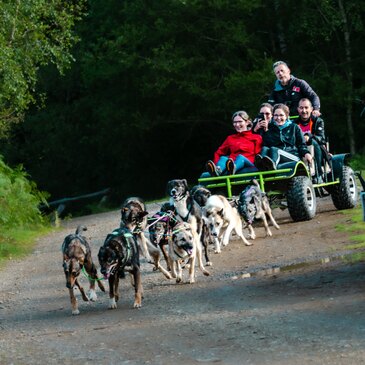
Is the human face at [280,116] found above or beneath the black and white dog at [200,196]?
above

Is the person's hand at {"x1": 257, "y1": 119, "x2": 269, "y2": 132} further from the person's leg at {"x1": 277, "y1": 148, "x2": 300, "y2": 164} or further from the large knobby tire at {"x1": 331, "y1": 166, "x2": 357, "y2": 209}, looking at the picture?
the large knobby tire at {"x1": 331, "y1": 166, "x2": 357, "y2": 209}

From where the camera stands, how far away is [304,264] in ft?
40.1

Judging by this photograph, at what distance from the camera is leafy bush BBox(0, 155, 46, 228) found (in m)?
21.8

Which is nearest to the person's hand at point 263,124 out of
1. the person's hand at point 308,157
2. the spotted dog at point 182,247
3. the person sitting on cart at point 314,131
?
the person sitting on cart at point 314,131

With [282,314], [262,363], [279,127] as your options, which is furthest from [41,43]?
[262,363]

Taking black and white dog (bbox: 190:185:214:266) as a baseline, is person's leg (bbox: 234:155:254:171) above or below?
above

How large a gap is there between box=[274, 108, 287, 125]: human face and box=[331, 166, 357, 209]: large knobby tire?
1.70 meters

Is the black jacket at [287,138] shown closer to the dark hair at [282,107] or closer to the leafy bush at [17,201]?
the dark hair at [282,107]

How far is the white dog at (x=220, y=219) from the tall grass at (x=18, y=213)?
5.22 meters

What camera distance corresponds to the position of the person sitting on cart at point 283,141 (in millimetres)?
16609

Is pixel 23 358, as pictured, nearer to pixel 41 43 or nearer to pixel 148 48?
pixel 41 43

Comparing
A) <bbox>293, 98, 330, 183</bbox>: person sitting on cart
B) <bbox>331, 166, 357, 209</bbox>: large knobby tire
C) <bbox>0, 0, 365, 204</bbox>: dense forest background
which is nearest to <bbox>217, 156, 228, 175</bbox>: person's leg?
<bbox>293, 98, 330, 183</bbox>: person sitting on cart

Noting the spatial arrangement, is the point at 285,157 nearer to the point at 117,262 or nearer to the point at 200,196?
the point at 200,196

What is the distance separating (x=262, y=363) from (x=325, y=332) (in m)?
0.99
